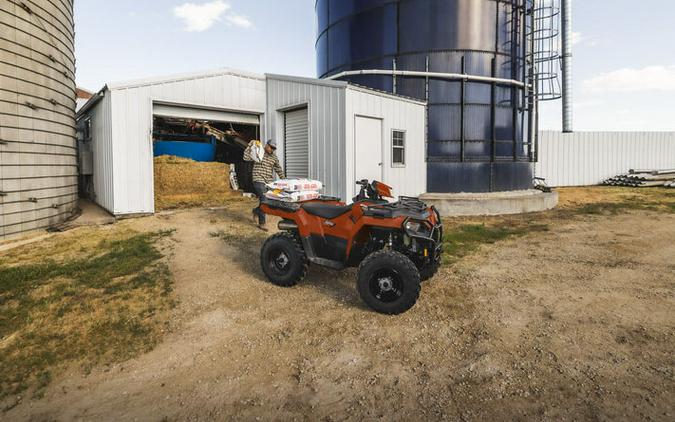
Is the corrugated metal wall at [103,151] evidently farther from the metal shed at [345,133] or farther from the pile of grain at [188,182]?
the metal shed at [345,133]

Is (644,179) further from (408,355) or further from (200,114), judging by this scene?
(408,355)

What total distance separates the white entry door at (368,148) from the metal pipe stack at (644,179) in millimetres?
16659

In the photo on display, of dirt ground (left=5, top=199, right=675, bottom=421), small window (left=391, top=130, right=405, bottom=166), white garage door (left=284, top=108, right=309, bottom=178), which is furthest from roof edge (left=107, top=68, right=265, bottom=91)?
dirt ground (left=5, top=199, right=675, bottom=421)

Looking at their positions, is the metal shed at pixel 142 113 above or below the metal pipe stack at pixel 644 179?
above

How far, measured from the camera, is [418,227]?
4355mm

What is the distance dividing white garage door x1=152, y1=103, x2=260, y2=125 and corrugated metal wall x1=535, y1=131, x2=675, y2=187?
15.9m

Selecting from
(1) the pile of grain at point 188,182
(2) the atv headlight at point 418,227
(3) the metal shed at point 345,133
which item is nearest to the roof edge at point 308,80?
(3) the metal shed at point 345,133

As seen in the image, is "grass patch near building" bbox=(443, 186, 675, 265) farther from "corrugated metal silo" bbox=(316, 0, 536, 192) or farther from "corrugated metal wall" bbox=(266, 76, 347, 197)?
"corrugated metal wall" bbox=(266, 76, 347, 197)

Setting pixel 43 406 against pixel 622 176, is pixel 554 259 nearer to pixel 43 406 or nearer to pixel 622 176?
pixel 43 406

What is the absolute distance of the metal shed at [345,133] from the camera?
977cm

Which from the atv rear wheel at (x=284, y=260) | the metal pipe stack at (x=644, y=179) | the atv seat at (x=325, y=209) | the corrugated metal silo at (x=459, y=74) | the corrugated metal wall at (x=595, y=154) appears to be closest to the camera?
the atv seat at (x=325, y=209)

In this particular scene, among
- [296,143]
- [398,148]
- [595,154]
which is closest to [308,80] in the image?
[296,143]

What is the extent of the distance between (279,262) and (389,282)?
1802 millimetres

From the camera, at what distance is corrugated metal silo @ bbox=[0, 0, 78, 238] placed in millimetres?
8102
